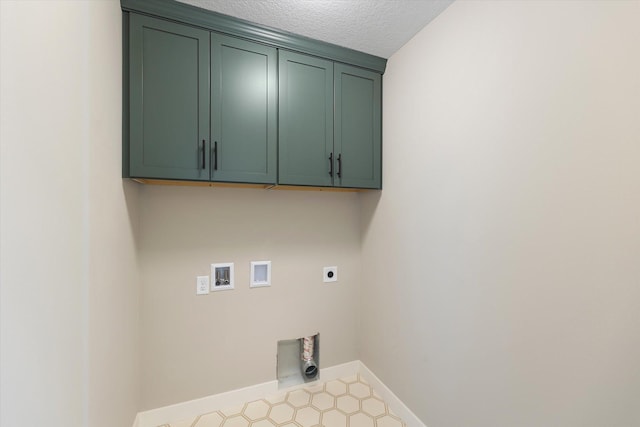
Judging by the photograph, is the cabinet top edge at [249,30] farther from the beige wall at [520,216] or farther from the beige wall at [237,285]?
the beige wall at [237,285]

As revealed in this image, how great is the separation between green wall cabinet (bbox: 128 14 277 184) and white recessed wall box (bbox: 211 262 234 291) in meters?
Answer: 0.64

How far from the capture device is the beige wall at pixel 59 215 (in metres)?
0.55

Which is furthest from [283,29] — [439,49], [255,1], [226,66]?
[439,49]

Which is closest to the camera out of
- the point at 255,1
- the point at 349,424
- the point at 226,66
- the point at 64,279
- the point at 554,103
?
the point at 64,279

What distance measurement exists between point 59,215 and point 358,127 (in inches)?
63.4

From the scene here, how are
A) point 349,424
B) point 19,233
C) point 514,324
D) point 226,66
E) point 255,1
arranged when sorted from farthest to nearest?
point 349,424 → point 226,66 → point 255,1 → point 514,324 → point 19,233

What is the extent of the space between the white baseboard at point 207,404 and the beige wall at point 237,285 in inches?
1.6

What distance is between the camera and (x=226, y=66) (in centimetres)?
147

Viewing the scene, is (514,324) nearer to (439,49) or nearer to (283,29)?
(439,49)

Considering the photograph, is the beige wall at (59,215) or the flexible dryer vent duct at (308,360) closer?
the beige wall at (59,215)

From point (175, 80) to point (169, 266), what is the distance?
110 cm

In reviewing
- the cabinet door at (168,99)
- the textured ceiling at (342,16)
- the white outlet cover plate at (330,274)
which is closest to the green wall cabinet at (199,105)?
the cabinet door at (168,99)

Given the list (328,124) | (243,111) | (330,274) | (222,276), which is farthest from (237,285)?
(328,124)

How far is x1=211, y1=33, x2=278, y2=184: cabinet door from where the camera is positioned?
4.75 ft
